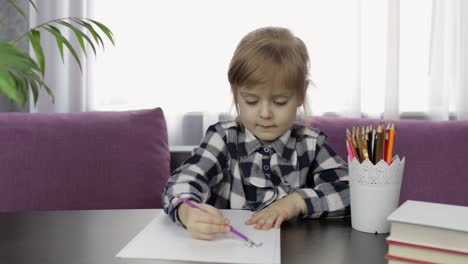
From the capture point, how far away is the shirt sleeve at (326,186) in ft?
3.66

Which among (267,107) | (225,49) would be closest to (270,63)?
(267,107)

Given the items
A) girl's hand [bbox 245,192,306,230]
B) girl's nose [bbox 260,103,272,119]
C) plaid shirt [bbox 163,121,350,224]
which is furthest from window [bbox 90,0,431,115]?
girl's hand [bbox 245,192,306,230]

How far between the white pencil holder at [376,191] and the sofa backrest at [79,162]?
0.96 meters

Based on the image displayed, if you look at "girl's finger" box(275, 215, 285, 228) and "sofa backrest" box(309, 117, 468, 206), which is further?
"sofa backrest" box(309, 117, 468, 206)

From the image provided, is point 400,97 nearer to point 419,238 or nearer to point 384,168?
point 384,168

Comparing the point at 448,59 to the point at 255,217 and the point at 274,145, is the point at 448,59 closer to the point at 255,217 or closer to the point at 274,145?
the point at 274,145

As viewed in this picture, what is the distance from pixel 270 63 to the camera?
1.24m

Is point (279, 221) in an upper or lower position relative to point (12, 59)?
lower

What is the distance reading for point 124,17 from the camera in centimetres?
239

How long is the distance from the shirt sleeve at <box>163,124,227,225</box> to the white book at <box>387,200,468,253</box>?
1.36 ft

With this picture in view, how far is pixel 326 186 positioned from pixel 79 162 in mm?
880

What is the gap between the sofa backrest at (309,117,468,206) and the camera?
1712mm

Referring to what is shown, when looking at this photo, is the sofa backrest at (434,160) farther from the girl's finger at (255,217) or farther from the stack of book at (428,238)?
the stack of book at (428,238)

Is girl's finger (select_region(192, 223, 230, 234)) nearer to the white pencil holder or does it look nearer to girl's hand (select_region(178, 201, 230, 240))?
girl's hand (select_region(178, 201, 230, 240))
